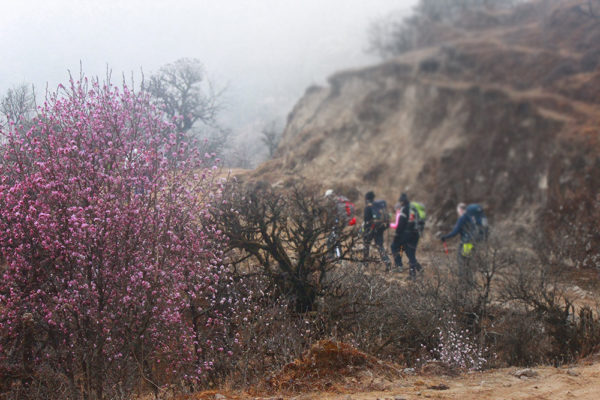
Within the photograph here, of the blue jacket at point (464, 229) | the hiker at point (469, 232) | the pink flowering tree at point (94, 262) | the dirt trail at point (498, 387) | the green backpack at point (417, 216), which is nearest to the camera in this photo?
the dirt trail at point (498, 387)

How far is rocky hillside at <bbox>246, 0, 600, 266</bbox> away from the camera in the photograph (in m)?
16.9

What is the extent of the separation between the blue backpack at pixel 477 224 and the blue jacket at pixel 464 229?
49 mm

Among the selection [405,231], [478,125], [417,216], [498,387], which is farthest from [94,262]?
[478,125]

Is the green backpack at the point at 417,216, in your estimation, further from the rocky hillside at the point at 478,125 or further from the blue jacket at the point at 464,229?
the rocky hillside at the point at 478,125

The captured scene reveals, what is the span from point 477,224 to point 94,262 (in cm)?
837

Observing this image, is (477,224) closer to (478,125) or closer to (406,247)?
(406,247)

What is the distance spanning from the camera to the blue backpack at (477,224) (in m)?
10.4

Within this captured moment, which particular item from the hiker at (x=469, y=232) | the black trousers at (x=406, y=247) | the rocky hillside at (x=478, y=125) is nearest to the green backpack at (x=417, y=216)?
the black trousers at (x=406, y=247)

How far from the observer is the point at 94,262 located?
516 centimetres

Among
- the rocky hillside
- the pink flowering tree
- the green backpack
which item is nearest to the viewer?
the pink flowering tree

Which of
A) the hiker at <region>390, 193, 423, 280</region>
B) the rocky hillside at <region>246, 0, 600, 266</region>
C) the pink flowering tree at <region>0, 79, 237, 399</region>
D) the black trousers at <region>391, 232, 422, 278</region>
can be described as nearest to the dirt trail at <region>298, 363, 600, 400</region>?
the pink flowering tree at <region>0, 79, 237, 399</region>

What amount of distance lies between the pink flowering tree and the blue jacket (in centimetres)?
632

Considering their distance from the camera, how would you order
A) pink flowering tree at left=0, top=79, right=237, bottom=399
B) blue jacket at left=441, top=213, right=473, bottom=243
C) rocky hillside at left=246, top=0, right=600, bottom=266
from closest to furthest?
pink flowering tree at left=0, top=79, right=237, bottom=399 < blue jacket at left=441, top=213, right=473, bottom=243 < rocky hillside at left=246, top=0, right=600, bottom=266

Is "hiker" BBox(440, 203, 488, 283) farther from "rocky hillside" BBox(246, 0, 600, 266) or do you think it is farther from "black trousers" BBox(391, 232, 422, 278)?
"rocky hillside" BBox(246, 0, 600, 266)
